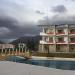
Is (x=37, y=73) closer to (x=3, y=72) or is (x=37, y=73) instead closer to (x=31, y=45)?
(x=3, y=72)

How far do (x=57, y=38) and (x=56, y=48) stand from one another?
8.08 ft

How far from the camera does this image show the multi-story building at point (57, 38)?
5078cm

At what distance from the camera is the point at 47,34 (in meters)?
52.5

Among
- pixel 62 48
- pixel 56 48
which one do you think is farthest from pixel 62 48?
pixel 56 48

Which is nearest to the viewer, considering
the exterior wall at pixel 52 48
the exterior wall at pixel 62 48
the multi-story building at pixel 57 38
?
the multi-story building at pixel 57 38

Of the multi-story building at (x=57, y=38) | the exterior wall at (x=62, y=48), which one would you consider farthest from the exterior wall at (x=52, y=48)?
the exterior wall at (x=62, y=48)

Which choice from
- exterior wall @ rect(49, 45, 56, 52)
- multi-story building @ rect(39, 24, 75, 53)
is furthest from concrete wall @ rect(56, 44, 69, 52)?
exterior wall @ rect(49, 45, 56, 52)

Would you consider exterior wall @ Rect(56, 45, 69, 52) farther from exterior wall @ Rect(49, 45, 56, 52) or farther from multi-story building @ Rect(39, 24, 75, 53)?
exterior wall @ Rect(49, 45, 56, 52)

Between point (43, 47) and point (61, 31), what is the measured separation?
5863 millimetres

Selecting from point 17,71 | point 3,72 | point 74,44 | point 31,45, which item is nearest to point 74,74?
point 17,71

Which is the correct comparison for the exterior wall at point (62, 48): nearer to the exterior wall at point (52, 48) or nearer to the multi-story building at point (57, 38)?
the multi-story building at point (57, 38)

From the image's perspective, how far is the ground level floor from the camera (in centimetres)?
5084

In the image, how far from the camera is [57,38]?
171ft

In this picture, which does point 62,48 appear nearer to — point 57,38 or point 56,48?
point 56,48
